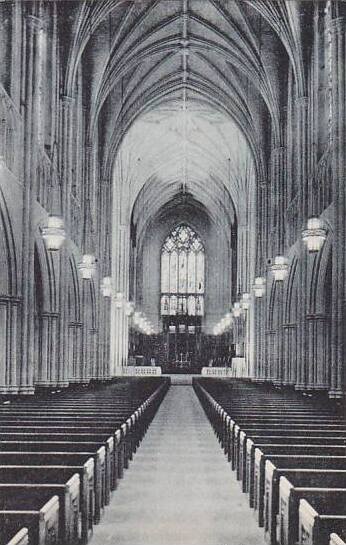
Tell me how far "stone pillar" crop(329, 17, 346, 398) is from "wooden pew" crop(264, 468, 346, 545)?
11289 mm

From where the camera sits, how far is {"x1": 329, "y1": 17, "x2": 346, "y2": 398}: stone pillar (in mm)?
18422

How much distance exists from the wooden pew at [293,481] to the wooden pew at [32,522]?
1988mm

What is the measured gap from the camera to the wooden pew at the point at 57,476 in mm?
6371

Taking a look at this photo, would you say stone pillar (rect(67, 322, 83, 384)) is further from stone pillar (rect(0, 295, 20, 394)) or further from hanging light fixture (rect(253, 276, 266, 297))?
stone pillar (rect(0, 295, 20, 394))

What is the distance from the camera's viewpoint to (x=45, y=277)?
23.2 m

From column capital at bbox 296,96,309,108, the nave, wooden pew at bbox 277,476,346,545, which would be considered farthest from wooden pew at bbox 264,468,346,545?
column capital at bbox 296,96,309,108

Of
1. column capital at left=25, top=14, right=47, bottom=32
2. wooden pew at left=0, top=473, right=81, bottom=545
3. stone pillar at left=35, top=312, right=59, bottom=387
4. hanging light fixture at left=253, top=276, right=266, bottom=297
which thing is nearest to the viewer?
wooden pew at left=0, top=473, right=81, bottom=545

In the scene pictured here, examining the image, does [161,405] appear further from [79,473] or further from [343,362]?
[79,473]

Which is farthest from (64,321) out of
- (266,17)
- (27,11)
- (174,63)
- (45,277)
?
(174,63)

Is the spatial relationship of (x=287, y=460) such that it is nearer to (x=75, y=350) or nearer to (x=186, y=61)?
(x=75, y=350)

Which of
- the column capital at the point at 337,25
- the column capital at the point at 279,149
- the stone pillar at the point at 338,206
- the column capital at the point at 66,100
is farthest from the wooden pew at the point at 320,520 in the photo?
the column capital at the point at 279,149

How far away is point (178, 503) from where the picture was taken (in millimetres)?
9422

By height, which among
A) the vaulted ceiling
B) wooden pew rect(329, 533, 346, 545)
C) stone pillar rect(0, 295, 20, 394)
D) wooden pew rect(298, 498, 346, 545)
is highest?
the vaulted ceiling

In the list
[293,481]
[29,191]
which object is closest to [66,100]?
[29,191]
